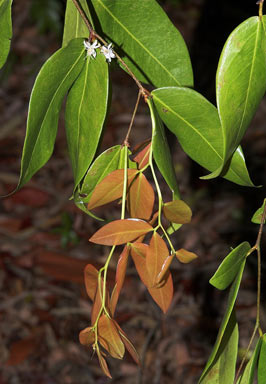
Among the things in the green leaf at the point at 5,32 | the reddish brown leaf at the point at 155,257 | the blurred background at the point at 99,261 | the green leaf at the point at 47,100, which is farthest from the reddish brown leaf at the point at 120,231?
the blurred background at the point at 99,261

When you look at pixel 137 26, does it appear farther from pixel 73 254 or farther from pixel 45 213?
pixel 45 213

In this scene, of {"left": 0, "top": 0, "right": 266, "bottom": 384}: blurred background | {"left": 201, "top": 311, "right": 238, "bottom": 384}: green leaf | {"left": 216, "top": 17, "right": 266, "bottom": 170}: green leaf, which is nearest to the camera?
{"left": 216, "top": 17, "right": 266, "bottom": 170}: green leaf

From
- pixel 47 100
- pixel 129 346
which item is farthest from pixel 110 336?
pixel 47 100

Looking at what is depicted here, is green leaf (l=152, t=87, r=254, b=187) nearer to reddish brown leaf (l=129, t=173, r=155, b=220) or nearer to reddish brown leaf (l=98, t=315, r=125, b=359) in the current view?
reddish brown leaf (l=129, t=173, r=155, b=220)

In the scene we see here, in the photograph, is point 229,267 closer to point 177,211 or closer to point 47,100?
point 177,211

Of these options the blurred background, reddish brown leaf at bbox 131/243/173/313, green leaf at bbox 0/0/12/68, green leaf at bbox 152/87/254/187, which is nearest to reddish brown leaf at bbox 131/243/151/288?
reddish brown leaf at bbox 131/243/173/313

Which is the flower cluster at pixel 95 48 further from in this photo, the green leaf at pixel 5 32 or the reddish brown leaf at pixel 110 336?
the reddish brown leaf at pixel 110 336

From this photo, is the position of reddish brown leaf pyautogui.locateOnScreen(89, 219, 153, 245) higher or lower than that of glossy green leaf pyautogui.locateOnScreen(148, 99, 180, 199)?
lower
